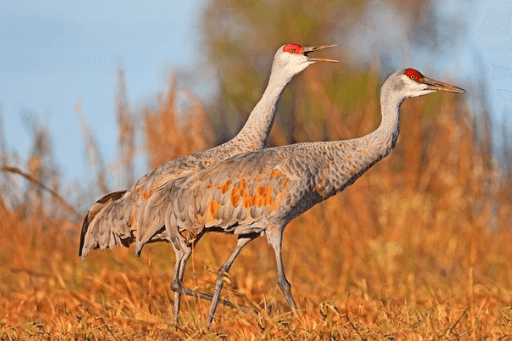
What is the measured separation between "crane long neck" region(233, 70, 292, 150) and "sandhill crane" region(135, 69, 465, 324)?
644 millimetres

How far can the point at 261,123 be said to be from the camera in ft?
16.9

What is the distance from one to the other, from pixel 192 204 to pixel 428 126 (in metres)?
5.37

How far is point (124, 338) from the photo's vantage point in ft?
13.3

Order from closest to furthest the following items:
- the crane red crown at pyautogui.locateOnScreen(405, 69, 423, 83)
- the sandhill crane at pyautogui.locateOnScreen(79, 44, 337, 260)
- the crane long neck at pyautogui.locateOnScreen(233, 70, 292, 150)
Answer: the crane red crown at pyautogui.locateOnScreen(405, 69, 423, 83), the sandhill crane at pyautogui.locateOnScreen(79, 44, 337, 260), the crane long neck at pyautogui.locateOnScreen(233, 70, 292, 150)

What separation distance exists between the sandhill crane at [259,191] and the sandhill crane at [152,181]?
32cm

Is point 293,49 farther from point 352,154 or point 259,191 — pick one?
point 259,191

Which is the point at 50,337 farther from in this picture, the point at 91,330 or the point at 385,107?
the point at 385,107

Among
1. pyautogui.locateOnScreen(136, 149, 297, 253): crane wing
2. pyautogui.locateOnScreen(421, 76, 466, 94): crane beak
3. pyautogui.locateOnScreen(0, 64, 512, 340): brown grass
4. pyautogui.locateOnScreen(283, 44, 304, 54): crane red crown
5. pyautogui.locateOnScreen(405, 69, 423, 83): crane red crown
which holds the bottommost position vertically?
pyautogui.locateOnScreen(0, 64, 512, 340): brown grass

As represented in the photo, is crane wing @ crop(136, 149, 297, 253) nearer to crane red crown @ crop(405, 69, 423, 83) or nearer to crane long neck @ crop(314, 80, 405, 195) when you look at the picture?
crane long neck @ crop(314, 80, 405, 195)

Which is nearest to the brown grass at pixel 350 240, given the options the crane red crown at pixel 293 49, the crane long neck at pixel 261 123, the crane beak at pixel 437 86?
the crane long neck at pixel 261 123

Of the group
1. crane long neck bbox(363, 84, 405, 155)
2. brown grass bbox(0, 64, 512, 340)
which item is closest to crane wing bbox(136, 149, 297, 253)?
crane long neck bbox(363, 84, 405, 155)

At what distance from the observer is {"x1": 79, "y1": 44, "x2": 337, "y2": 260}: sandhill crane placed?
4875 mm

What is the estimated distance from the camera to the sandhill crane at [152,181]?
16.0ft

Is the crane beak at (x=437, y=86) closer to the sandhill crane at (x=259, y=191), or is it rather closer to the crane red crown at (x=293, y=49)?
the sandhill crane at (x=259, y=191)
